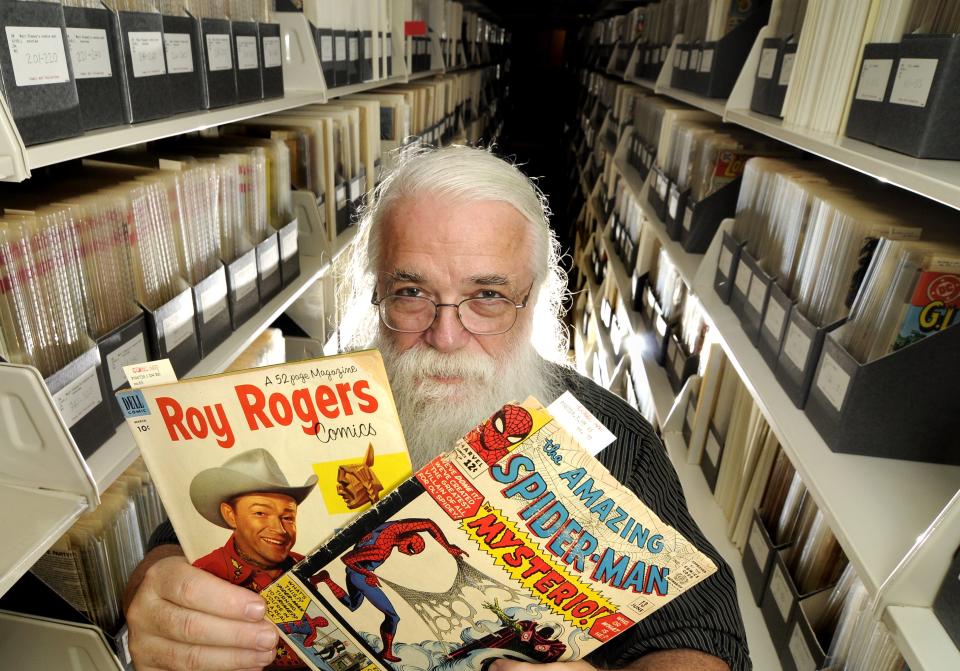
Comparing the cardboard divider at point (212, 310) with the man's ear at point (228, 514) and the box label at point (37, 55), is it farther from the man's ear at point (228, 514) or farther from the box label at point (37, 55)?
the man's ear at point (228, 514)

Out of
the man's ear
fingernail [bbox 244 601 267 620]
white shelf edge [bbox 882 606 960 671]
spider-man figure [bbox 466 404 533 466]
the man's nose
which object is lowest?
fingernail [bbox 244 601 267 620]

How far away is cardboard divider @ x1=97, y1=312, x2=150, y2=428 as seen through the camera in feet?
3.51

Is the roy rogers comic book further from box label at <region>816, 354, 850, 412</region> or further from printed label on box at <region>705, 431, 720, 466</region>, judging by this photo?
printed label on box at <region>705, 431, 720, 466</region>

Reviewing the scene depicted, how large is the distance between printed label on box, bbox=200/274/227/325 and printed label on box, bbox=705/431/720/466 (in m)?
1.37

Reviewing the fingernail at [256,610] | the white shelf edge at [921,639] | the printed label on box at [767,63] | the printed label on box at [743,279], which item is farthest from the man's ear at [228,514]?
the printed label on box at [767,63]

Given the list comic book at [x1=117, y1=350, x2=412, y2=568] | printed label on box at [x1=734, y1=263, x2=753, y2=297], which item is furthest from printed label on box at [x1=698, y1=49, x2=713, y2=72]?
comic book at [x1=117, y1=350, x2=412, y2=568]

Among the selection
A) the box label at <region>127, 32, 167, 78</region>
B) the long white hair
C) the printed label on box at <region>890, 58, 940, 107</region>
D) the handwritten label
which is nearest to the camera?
the handwritten label

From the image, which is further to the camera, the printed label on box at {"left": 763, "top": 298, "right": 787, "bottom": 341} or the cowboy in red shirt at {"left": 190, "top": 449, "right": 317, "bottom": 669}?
the printed label on box at {"left": 763, "top": 298, "right": 787, "bottom": 341}

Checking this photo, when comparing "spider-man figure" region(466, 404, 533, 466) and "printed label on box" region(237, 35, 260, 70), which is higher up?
"printed label on box" region(237, 35, 260, 70)

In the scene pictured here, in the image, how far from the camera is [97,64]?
102cm

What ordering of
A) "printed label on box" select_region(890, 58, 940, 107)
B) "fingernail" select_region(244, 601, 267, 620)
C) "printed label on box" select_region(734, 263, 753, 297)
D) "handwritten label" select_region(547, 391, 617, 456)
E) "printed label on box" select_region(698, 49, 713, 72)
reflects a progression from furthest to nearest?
"printed label on box" select_region(698, 49, 713, 72)
"printed label on box" select_region(734, 263, 753, 297)
"printed label on box" select_region(890, 58, 940, 107)
"fingernail" select_region(244, 601, 267, 620)
"handwritten label" select_region(547, 391, 617, 456)

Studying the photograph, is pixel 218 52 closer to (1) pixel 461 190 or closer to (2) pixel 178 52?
(2) pixel 178 52

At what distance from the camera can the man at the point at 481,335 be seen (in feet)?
3.20

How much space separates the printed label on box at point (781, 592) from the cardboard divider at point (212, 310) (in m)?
1.33
